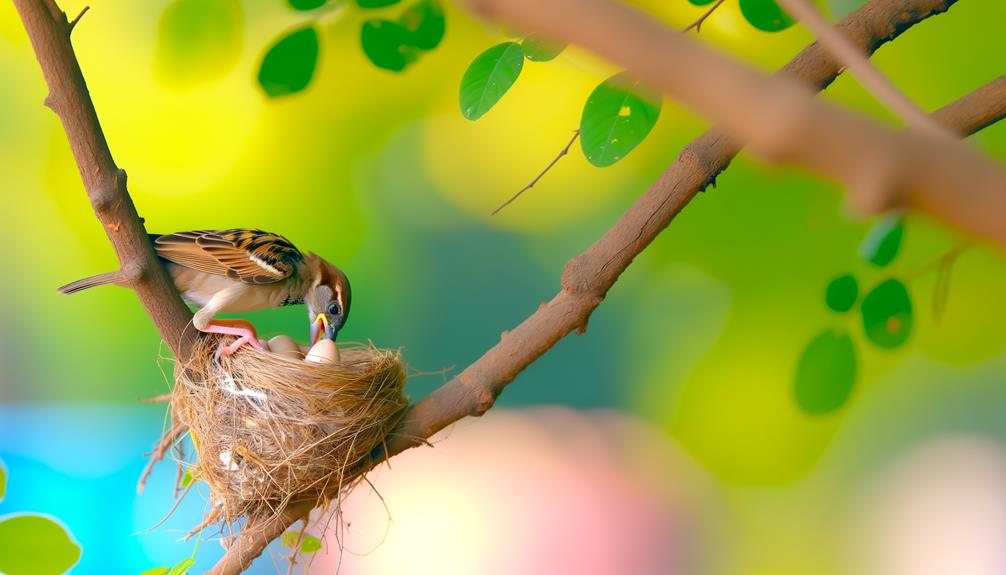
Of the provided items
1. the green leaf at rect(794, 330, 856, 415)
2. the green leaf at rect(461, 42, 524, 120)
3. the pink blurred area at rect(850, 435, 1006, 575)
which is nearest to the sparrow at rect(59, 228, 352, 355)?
the green leaf at rect(461, 42, 524, 120)

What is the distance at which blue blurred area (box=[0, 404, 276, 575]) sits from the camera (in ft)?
6.59

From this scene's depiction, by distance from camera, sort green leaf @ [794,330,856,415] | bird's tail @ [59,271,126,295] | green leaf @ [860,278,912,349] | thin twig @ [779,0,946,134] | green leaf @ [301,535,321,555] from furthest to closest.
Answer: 1. green leaf @ [301,535,321,555]
2. green leaf @ [794,330,856,415]
3. green leaf @ [860,278,912,349]
4. bird's tail @ [59,271,126,295]
5. thin twig @ [779,0,946,134]

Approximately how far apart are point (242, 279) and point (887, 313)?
1127 mm

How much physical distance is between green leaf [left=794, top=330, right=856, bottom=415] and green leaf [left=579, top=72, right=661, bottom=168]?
0.70 m

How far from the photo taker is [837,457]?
210cm

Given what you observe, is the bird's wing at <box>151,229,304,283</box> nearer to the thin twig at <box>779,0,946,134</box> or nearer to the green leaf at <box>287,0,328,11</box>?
the green leaf at <box>287,0,328,11</box>

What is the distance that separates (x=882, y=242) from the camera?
149 centimetres

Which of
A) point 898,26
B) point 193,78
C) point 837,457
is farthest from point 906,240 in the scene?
point 193,78

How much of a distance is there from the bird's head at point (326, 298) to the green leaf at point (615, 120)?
0.74m

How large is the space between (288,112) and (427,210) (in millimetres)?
405

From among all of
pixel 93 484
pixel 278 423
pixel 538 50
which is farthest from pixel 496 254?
pixel 93 484

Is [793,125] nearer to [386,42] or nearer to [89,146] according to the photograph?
[89,146]

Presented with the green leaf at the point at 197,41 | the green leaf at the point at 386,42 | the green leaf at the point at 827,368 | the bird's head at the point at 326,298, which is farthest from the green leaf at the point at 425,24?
the green leaf at the point at 827,368

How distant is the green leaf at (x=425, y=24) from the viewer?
1.45 m
